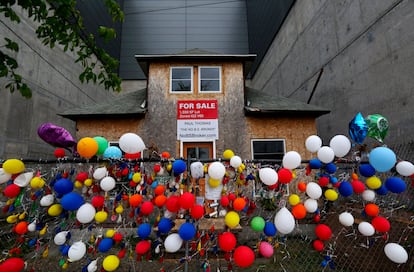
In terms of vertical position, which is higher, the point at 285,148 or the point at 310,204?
the point at 285,148

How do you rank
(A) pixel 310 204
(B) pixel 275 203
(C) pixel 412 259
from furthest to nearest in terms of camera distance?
1. (B) pixel 275 203
2. (C) pixel 412 259
3. (A) pixel 310 204

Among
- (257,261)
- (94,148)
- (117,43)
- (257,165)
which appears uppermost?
(117,43)

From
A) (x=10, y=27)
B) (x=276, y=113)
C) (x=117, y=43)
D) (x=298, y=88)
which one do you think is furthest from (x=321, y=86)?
(x=117, y=43)

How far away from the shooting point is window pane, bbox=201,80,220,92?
7.79 meters

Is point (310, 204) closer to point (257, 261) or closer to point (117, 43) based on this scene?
point (257, 261)

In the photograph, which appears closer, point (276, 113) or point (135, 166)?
point (135, 166)

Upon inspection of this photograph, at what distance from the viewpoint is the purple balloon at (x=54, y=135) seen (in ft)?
9.45

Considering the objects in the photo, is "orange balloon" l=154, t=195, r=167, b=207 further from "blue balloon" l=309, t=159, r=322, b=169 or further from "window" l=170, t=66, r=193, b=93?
"window" l=170, t=66, r=193, b=93

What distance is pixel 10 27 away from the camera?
7.21m

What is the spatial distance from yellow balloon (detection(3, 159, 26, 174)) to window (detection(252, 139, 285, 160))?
6.23m

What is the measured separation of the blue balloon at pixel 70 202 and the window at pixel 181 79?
219 inches

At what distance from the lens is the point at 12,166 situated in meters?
2.84

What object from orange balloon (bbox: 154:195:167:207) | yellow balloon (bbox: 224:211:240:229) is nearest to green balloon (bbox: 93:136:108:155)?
orange balloon (bbox: 154:195:167:207)

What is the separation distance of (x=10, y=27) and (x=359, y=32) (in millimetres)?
12568
